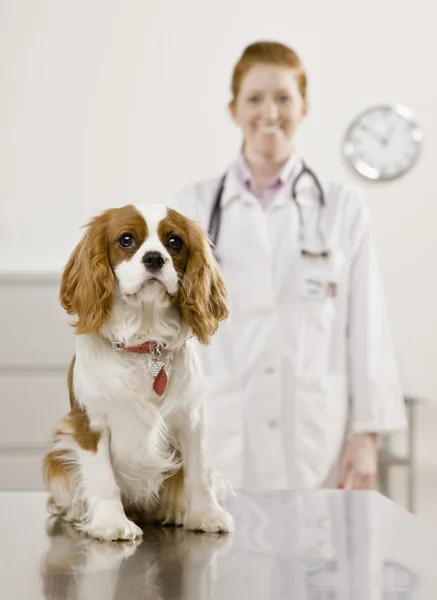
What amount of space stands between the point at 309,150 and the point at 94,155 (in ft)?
3.14

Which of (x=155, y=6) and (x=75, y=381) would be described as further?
(x=155, y=6)

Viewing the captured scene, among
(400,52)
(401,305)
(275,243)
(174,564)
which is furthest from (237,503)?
(400,52)

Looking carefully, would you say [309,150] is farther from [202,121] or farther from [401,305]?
[401,305]

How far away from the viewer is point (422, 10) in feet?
13.4

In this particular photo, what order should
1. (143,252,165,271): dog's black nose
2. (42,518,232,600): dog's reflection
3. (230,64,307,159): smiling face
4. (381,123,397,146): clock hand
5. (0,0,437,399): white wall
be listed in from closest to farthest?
(42,518,232,600): dog's reflection → (143,252,165,271): dog's black nose → (230,64,307,159): smiling face → (0,0,437,399): white wall → (381,123,397,146): clock hand

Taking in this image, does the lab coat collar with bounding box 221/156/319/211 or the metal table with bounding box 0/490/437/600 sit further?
the lab coat collar with bounding box 221/156/319/211

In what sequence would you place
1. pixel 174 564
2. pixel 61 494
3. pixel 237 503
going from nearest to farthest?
pixel 174 564, pixel 61 494, pixel 237 503

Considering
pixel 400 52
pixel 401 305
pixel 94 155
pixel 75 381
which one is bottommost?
pixel 401 305

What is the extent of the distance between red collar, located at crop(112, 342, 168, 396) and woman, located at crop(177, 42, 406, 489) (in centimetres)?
146

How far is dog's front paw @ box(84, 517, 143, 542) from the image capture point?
41.9 inches

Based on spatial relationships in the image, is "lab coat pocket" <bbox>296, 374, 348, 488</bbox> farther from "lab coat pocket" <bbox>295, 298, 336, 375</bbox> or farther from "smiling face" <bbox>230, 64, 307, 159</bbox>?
"smiling face" <bbox>230, 64, 307, 159</bbox>

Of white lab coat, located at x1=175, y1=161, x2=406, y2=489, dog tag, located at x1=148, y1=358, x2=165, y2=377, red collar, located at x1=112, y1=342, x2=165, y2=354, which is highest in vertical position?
red collar, located at x1=112, y1=342, x2=165, y2=354

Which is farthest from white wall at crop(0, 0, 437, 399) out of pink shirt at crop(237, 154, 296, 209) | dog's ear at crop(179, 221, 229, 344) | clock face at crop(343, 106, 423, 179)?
dog's ear at crop(179, 221, 229, 344)

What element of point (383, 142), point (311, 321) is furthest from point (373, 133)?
point (311, 321)
